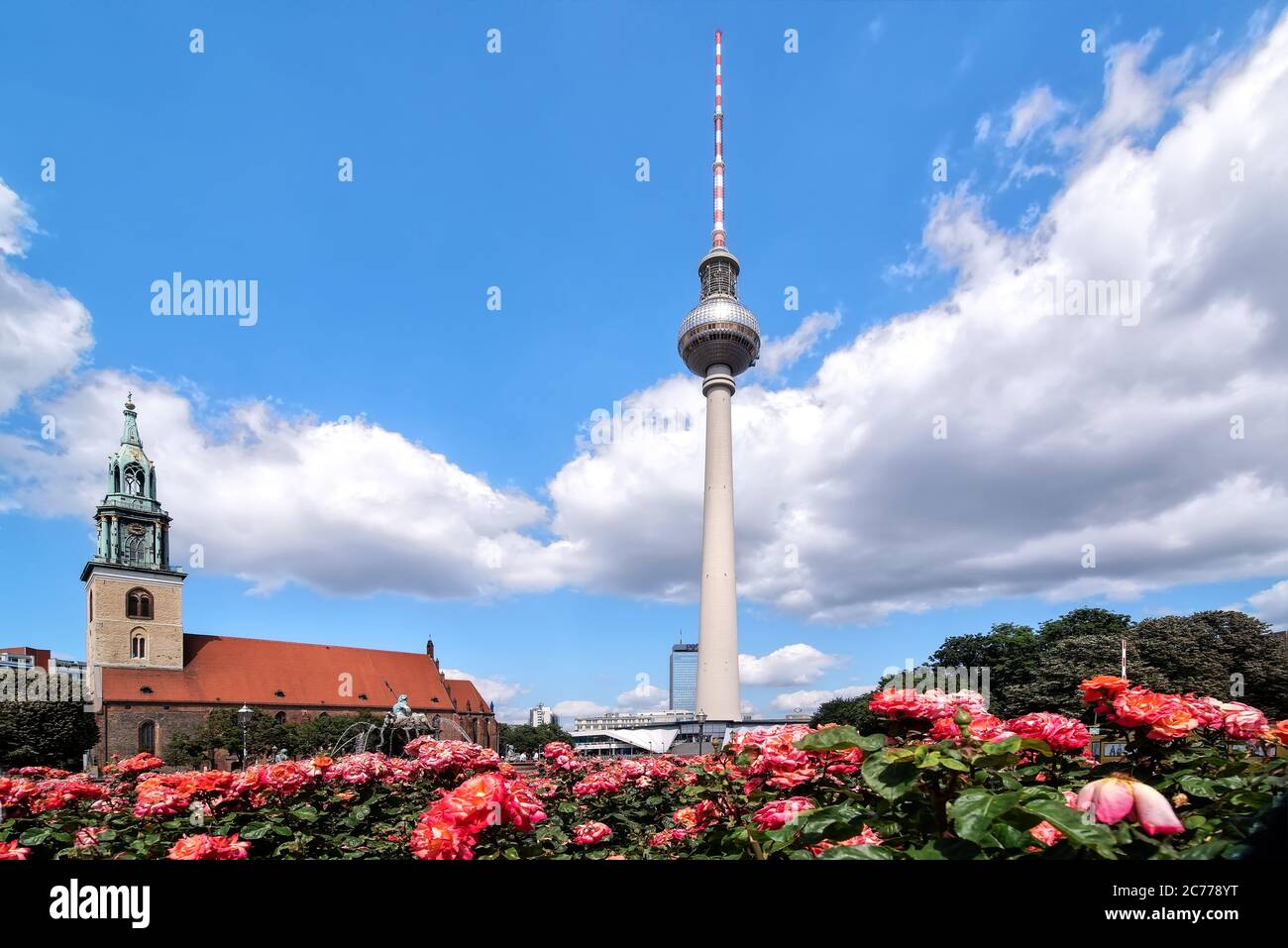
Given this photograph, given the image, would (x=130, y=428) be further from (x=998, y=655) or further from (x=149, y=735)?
(x=998, y=655)

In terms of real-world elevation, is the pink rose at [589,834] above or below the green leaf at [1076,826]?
below

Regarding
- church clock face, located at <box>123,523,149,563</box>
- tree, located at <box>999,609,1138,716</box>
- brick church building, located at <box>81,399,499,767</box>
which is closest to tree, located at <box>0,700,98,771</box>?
brick church building, located at <box>81,399,499,767</box>

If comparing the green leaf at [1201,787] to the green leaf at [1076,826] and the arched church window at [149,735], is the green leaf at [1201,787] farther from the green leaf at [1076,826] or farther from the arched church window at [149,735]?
the arched church window at [149,735]

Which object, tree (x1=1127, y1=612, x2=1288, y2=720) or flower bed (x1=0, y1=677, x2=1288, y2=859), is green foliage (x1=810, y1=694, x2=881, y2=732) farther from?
flower bed (x1=0, y1=677, x2=1288, y2=859)

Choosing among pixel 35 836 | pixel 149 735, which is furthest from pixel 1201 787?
pixel 149 735

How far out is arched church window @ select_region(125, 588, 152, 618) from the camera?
5709 centimetres

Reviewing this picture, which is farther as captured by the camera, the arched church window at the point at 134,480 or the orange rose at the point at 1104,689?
the arched church window at the point at 134,480

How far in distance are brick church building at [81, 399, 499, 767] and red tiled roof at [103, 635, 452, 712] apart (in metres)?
0.10

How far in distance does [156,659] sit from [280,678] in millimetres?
11042

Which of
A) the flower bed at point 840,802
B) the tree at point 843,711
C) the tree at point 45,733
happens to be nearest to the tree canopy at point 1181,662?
the tree at point 843,711

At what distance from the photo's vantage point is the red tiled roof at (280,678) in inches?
2243

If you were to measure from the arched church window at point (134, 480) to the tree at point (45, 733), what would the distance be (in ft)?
61.9
